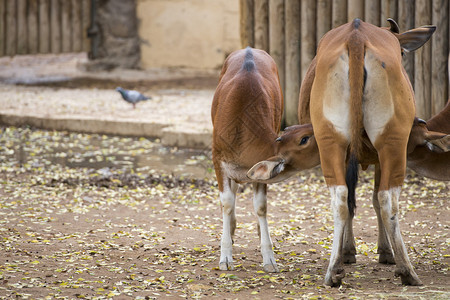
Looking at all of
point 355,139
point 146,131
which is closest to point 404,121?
point 355,139

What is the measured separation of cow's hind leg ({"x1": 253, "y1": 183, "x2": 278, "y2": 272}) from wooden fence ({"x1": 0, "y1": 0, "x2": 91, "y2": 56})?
11.6 metres

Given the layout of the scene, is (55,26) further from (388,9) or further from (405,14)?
(405,14)

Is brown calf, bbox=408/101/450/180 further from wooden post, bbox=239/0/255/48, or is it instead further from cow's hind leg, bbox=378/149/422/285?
wooden post, bbox=239/0/255/48

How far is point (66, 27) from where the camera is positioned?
650 inches

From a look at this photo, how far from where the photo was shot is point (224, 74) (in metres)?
6.14

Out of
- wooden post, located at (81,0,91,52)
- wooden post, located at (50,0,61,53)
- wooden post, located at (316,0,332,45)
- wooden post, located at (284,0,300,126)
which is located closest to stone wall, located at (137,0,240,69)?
wooden post, located at (81,0,91,52)

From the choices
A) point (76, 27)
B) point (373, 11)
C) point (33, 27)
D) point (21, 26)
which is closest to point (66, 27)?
point (76, 27)

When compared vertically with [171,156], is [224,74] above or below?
above

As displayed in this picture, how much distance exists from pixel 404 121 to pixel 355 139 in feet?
1.17

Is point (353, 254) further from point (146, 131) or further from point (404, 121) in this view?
point (146, 131)

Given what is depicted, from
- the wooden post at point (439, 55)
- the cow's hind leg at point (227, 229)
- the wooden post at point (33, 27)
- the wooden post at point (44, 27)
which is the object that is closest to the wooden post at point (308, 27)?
the wooden post at point (439, 55)

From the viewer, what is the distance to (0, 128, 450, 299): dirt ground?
4.95 m

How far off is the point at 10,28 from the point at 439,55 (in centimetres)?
1083

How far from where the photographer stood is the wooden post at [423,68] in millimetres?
8609
